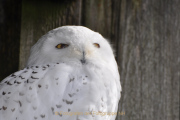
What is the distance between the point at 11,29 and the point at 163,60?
3.71ft

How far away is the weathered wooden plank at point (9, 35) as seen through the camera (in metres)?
2.00

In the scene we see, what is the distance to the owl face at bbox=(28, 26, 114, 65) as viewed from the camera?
1.67 m

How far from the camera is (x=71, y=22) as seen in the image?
2.08 meters

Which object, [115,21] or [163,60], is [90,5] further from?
[163,60]

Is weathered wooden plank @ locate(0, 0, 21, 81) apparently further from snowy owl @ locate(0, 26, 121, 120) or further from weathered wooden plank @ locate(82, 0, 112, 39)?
weathered wooden plank @ locate(82, 0, 112, 39)

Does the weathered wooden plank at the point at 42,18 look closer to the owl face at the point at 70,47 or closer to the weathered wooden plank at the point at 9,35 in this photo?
the weathered wooden plank at the point at 9,35

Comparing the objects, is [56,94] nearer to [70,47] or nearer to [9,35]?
[70,47]

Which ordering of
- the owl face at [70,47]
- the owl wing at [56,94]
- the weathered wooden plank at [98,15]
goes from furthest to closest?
1. the weathered wooden plank at [98,15]
2. the owl face at [70,47]
3. the owl wing at [56,94]

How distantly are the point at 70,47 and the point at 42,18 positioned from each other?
18.7 inches

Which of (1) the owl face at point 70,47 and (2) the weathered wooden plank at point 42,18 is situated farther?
(2) the weathered wooden plank at point 42,18

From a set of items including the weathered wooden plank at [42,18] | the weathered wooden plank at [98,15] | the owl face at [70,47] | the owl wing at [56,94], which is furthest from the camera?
the weathered wooden plank at [98,15]

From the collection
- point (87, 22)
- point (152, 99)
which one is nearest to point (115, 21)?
point (87, 22)

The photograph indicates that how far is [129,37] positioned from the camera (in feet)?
7.22

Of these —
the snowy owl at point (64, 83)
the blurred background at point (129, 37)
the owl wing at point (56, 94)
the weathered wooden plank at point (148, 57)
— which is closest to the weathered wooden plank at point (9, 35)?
the blurred background at point (129, 37)
